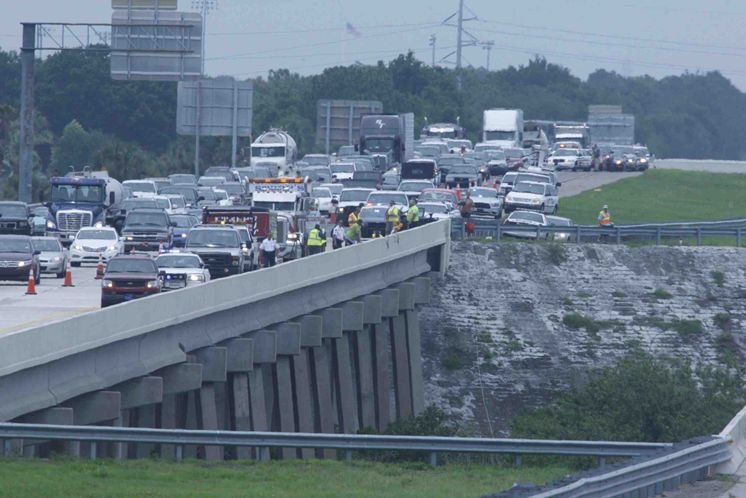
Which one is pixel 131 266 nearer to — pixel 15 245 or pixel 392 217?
pixel 15 245

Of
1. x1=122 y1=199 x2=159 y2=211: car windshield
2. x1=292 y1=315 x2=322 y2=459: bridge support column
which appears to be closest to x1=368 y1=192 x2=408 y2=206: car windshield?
x1=122 y1=199 x2=159 y2=211: car windshield

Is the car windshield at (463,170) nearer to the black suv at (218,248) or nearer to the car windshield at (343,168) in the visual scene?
the car windshield at (343,168)

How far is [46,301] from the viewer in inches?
1561

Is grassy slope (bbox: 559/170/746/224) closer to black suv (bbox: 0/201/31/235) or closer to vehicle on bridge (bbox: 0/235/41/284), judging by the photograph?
black suv (bbox: 0/201/31/235)

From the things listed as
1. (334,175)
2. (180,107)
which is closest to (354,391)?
(334,175)

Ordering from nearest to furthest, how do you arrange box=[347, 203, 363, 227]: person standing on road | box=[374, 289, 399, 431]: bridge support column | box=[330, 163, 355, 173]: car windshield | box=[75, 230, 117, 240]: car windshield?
box=[374, 289, 399, 431]: bridge support column, box=[75, 230, 117, 240]: car windshield, box=[347, 203, 363, 227]: person standing on road, box=[330, 163, 355, 173]: car windshield

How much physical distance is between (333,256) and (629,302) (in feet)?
54.4

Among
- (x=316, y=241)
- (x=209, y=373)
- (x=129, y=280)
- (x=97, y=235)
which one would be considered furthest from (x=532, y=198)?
(x=209, y=373)

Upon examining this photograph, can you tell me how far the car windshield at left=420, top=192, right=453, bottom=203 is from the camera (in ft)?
218

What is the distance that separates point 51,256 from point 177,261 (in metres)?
6.93

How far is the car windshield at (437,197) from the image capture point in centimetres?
6638

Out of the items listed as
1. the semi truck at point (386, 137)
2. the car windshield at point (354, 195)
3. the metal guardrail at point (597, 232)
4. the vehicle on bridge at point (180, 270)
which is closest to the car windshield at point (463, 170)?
the semi truck at point (386, 137)

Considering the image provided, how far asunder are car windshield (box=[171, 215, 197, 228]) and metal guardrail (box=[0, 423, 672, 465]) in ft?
123

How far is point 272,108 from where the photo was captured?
535 ft
